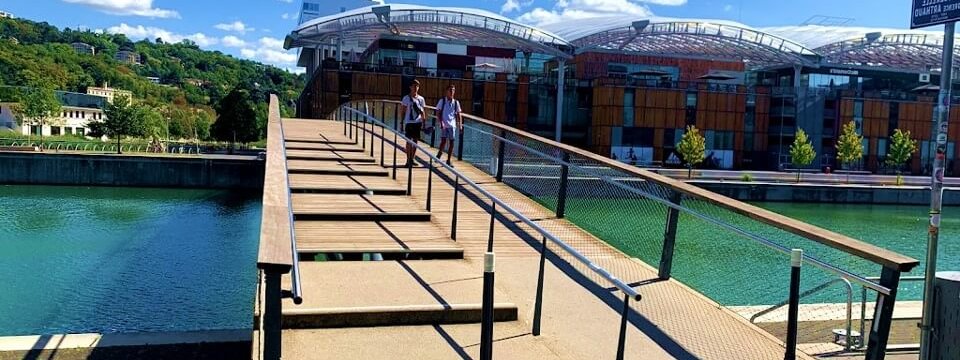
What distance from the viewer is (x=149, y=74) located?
6865 inches

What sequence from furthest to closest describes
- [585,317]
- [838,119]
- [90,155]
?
[838,119] < [90,155] < [585,317]

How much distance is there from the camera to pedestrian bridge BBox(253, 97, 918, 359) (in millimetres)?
4215

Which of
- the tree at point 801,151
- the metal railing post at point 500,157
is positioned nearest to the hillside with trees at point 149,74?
the tree at point 801,151

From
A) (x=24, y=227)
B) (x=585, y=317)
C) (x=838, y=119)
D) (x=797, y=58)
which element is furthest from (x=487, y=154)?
(x=838, y=119)

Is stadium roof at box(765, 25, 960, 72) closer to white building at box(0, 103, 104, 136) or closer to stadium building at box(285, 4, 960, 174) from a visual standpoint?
stadium building at box(285, 4, 960, 174)

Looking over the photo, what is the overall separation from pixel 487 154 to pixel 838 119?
1993 inches

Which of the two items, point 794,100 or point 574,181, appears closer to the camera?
point 574,181

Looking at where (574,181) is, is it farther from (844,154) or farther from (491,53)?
(491,53)

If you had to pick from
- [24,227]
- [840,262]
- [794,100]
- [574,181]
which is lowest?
[24,227]

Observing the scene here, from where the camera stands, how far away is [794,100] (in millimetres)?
54312

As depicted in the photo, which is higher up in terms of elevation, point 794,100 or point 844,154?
point 794,100

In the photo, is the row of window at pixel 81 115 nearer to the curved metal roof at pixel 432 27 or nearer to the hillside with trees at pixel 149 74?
the hillside with trees at pixel 149 74

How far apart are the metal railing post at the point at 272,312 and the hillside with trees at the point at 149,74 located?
8144cm

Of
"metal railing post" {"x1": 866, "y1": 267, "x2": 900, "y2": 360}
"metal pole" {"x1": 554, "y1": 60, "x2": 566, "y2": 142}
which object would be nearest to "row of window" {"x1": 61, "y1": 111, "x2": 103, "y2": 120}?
"metal pole" {"x1": 554, "y1": 60, "x2": 566, "y2": 142}
